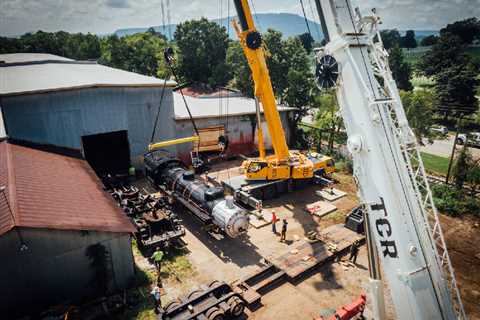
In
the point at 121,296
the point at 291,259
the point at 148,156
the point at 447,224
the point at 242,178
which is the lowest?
the point at 447,224

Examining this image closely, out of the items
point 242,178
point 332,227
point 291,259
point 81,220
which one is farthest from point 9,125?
point 332,227

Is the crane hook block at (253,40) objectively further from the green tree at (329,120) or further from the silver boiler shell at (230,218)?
the green tree at (329,120)

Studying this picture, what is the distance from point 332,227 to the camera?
16812 millimetres

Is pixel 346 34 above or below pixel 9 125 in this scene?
below

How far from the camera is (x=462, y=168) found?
19766 mm

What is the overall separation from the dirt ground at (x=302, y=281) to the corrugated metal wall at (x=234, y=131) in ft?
31.0

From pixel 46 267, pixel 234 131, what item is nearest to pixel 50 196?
pixel 46 267

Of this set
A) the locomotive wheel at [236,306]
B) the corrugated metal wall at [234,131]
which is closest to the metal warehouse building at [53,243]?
the locomotive wheel at [236,306]

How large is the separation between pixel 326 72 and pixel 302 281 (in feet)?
30.8

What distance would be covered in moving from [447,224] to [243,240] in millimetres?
12011

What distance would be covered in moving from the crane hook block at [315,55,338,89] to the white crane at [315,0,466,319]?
2cm

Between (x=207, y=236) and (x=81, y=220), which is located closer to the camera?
(x=81, y=220)

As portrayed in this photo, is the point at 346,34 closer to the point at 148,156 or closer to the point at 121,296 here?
the point at 121,296

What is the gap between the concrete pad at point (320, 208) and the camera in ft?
60.7
